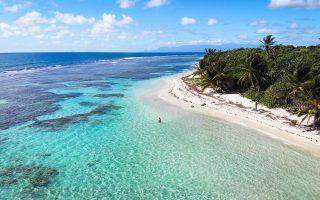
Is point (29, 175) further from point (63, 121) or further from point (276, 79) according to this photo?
point (276, 79)

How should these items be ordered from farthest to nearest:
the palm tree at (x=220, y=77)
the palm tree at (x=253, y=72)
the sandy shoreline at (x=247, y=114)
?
the palm tree at (x=220, y=77) < the palm tree at (x=253, y=72) < the sandy shoreline at (x=247, y=114)

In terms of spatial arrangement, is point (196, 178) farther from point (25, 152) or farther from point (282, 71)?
point (282, 71)

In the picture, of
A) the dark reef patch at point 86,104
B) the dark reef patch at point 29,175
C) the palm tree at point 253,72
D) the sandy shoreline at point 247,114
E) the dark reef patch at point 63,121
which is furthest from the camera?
the dark reef patch at point 86,104

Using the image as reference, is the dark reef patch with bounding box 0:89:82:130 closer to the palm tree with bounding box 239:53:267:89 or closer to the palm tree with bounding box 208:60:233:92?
the palm tree with bounding box 208:60:233:92

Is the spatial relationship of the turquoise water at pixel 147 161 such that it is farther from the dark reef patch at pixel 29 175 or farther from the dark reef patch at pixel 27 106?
the dark reef patch at pixel 27 106

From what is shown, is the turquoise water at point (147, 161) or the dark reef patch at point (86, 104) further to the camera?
the dark reef patch at point (86, 104)

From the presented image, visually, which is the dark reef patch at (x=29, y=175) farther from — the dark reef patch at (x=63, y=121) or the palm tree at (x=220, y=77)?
the palm tree at (x=220, y=77)

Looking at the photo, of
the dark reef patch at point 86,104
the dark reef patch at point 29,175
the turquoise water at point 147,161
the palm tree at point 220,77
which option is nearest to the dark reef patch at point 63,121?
the turquoise water at point 147,161

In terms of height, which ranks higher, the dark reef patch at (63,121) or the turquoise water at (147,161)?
the dark reef patch at (63,121)

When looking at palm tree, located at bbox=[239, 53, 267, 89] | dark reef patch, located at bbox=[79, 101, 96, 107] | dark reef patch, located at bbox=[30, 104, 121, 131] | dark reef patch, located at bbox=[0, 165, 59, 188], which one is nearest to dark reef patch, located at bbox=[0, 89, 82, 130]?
dark reef patch, located at bbox=[30, 104, 121, 131]

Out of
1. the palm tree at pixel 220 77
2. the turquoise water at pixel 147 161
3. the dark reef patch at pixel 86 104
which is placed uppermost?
the palm tree at pixel 220 77
